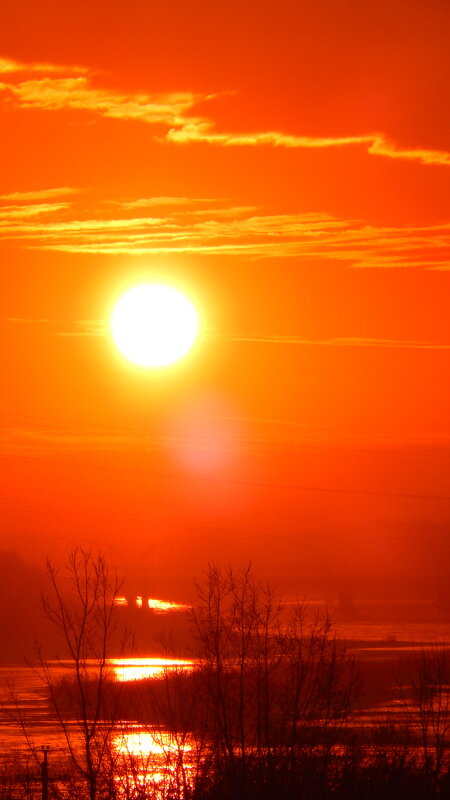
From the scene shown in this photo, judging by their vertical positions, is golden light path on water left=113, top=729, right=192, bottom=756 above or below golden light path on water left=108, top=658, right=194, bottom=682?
below

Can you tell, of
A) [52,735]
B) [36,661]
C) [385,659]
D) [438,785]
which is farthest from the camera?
[36,661]

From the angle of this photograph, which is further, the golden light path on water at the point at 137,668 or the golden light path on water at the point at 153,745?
the golden light path on water at the point at 137,668

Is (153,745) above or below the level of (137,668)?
below

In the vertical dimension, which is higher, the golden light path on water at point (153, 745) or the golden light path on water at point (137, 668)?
the golden light path on water at point (137, 668)

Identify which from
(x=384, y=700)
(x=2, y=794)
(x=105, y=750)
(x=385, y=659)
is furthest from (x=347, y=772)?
(x=385, y=659)

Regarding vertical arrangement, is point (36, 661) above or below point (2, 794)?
above

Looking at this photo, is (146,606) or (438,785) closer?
(438,785)

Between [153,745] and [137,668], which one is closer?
[153,745]

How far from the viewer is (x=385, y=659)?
8438 cm

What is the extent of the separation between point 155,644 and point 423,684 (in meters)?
89.0

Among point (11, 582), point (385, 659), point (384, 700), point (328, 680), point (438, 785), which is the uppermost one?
point (11, 582)

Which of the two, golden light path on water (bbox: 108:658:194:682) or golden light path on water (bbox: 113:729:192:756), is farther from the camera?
golden light path on water (bbox: 108:658:194:682)

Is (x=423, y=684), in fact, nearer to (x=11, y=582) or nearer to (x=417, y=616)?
(x=11, y=582)

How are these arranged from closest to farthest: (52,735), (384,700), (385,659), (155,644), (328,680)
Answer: (328,680) → (52,735) → (384,700) → (385,659) → (155,644)
